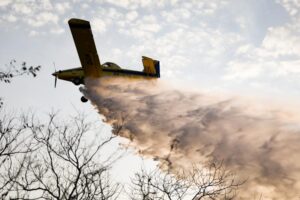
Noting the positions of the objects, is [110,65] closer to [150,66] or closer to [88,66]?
[88,66]

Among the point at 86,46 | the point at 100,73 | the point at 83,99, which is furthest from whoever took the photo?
the point at 100,73

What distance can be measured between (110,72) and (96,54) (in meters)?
2.09

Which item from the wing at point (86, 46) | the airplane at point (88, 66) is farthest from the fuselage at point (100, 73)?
the wing at point (86, 46)

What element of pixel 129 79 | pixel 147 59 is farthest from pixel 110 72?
pixel 147 59

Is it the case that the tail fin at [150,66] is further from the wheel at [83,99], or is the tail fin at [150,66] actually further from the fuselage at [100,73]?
the wheel at [83,99]

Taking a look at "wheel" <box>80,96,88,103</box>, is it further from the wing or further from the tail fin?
the tail fin

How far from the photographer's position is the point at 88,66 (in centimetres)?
2231

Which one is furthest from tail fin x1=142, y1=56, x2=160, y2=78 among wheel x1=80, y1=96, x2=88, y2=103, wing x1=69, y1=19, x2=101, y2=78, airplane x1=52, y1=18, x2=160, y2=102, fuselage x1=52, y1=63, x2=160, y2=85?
wheel x1=80, y1=96, x2=88, y2=103

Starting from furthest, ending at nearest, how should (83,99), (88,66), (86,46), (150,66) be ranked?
1. (150,66)
2. (88,66)
3. (83,99)
4. (86,46)

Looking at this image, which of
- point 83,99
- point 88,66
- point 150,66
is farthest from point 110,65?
point 83,99

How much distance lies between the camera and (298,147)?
421 inches

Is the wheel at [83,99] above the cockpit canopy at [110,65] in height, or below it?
below

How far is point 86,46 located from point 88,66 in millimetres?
1744

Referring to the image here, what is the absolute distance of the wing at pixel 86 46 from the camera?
20.1 metres
